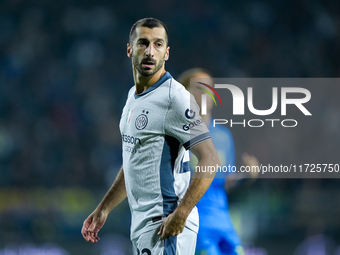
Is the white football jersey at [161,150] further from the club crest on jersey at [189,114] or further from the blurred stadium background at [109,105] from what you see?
the blurred stadium background at [109,105]

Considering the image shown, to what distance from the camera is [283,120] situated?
9.36 m

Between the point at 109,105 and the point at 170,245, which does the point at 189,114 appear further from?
the point at 109,105

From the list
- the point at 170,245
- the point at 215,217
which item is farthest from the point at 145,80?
the point at 215,217

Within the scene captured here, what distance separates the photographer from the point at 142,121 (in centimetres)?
218

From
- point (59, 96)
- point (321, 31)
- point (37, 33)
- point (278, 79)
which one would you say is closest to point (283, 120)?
point (278, 79)

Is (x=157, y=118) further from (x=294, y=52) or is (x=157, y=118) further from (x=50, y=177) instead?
(x=294, y=52)

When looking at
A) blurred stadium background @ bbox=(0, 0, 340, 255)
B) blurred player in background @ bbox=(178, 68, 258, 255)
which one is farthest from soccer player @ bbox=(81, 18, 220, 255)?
blurred stadium background @ bbox=(0, 0, 340, 255)

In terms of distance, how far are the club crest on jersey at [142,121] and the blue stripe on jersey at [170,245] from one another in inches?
21.6

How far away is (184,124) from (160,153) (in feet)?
0.60

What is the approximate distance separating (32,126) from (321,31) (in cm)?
682

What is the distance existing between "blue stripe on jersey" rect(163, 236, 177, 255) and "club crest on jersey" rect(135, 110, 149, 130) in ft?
1.80

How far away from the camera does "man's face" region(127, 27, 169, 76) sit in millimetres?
2188

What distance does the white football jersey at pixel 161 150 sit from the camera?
→ 207 cm

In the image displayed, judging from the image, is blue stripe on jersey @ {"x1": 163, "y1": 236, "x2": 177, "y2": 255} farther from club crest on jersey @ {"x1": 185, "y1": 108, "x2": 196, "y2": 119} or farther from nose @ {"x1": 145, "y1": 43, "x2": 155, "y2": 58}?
nose @ {"x1": 145, "y1": 43, "x2": 155, "y2": 58}
